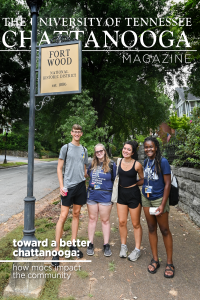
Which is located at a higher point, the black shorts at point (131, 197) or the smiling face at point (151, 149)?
the smiling face at point (151, 149)

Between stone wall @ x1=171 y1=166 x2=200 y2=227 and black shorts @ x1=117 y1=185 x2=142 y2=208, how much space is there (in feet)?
7.40

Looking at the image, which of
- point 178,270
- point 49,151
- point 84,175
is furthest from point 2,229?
point 49,151

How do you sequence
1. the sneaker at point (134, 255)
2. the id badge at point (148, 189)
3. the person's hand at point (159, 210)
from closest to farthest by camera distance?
the person's hand at point (159, 210)
the id badge at point (148, 189)
the sneaker at point (134, 255)

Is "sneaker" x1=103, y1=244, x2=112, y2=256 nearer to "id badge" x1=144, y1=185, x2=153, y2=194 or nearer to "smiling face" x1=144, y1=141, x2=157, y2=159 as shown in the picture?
"id badge" x1=144, y1=185, x2=153, y2=194

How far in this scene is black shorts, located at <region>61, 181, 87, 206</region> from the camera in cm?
358

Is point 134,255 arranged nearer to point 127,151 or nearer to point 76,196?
point 76,196

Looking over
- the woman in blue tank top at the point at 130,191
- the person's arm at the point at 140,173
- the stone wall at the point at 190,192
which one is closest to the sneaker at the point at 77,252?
the woman in blue tank top at the point at 130,191

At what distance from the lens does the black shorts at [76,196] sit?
358cm

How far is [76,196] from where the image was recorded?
370 centimetres

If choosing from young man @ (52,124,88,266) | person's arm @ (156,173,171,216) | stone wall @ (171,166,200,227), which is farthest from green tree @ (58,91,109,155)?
person's arm @ (156,173,171,216)

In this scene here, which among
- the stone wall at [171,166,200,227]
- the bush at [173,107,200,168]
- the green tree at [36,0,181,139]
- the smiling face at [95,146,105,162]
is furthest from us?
the green tree at [36,0,181,139]

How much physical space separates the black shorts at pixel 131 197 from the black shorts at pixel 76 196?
23.9 inches

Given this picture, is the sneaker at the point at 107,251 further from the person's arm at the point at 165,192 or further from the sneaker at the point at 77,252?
the person's arm at the point at 165,192

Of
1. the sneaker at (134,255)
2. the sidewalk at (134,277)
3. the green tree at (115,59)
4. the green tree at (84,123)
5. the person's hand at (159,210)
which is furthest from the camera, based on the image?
the green tree at (115,59)
